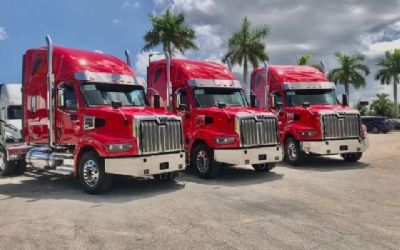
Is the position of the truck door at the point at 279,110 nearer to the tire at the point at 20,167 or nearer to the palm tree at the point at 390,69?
the tire at the point at 20,167

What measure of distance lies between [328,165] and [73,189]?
8.64 metres

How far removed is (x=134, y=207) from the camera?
9172 mm

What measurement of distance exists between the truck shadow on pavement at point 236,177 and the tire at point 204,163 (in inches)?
6.7

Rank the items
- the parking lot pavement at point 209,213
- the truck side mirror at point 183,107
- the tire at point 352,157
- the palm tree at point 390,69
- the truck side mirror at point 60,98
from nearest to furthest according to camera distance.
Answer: the parking lot pavement at point 209,213 → the truck side mirror at point 60,98 → the truck side mirror at point 183,107 → the tire at point 352,157 → the palm tree at point 390,69

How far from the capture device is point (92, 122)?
1088 centimetres

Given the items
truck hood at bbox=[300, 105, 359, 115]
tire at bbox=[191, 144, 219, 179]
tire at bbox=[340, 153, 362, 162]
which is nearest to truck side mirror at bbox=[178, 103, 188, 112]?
tire at bbox=[191, 144, 219, 179]

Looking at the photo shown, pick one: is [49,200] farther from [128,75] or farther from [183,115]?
[183,115]

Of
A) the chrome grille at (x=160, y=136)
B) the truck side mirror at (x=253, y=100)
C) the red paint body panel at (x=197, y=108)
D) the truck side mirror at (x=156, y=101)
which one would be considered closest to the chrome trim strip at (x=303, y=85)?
the truck side mirror at (x=253, y=100)

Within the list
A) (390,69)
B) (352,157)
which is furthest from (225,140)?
(390,69)

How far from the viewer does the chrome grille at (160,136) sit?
1040 centimetres

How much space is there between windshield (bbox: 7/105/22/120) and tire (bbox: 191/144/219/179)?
35.5 feet

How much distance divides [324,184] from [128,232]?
6.16 m

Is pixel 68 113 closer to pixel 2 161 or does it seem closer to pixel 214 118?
pixel 214 118

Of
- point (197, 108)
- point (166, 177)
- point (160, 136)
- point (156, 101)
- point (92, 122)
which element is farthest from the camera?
point (197, 108)
